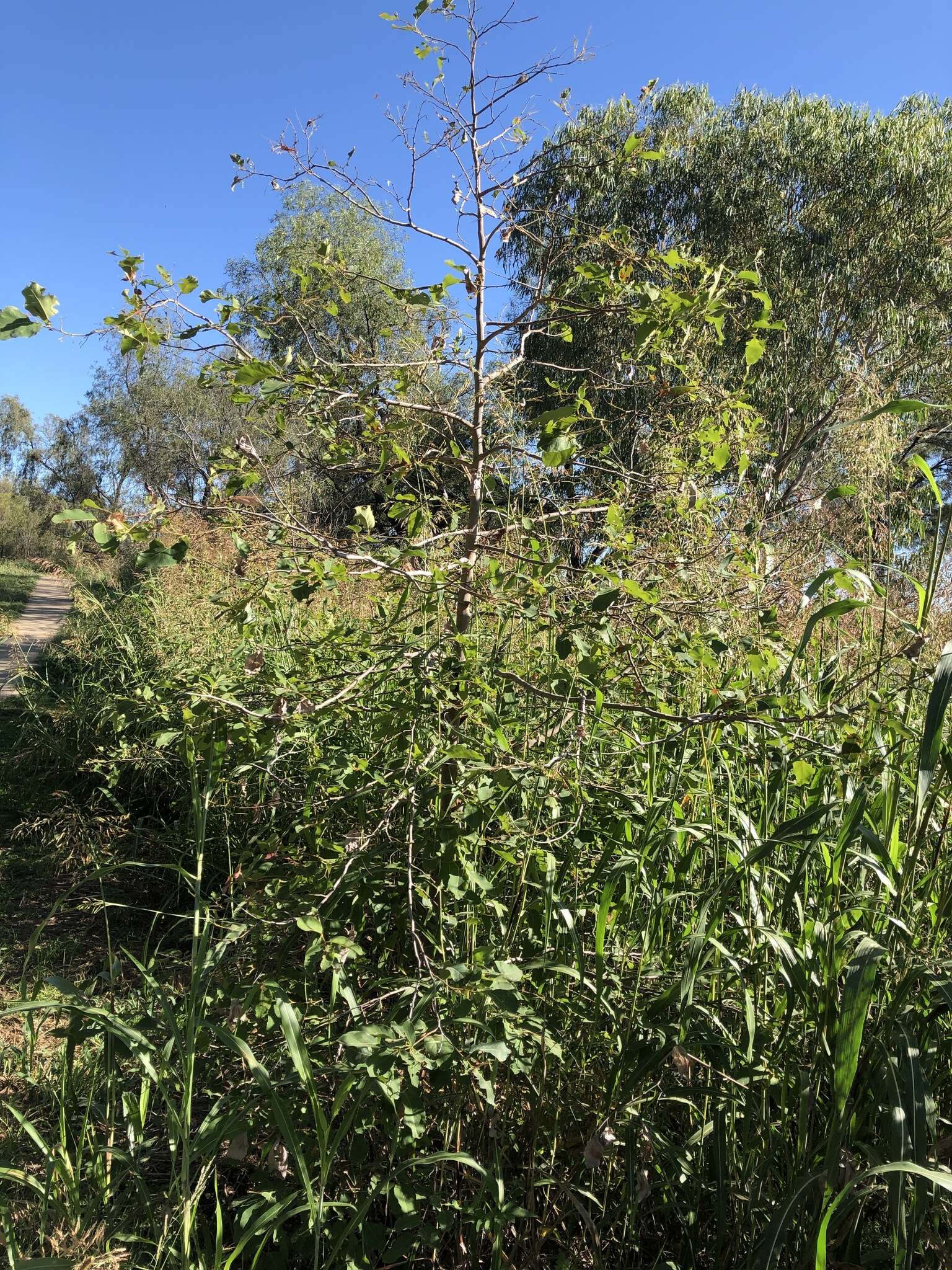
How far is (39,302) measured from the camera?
153 centimetres

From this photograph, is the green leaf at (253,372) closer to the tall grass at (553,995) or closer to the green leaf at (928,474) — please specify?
the tall grass at (553,995)

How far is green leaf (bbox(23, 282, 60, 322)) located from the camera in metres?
1.52

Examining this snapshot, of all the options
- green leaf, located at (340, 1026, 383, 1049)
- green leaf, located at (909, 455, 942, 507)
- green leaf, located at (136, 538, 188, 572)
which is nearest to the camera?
green leaf, located at (340, 1026, 383, 1049)

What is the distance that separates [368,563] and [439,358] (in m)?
0.59

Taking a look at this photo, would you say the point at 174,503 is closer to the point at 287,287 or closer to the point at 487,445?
the point at 487,445

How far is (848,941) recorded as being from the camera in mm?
1442

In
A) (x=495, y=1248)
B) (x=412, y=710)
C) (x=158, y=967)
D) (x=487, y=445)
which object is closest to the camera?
(x=495, y=1248)

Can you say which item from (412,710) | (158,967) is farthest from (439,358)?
(158,967)

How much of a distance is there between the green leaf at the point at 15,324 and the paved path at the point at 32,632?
414 centimetres

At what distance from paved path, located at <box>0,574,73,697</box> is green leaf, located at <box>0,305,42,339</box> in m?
4.14

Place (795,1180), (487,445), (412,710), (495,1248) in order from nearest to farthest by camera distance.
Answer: (795,1180), (495,1248), (412,710), (487,445)

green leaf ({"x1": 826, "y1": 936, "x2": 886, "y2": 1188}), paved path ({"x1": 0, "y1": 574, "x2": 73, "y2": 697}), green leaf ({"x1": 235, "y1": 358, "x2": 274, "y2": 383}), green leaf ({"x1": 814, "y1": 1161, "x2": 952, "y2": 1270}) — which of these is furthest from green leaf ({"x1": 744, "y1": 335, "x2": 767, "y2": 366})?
paved path ({"x1": 0, "y1": 574, "x2": 73, "y2": 697})

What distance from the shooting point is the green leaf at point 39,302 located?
1.52 m

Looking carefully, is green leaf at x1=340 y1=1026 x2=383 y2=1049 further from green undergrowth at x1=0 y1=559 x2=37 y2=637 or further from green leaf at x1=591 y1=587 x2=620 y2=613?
green undergrowth at x1=0 y1=559 x2=37 y2=637
